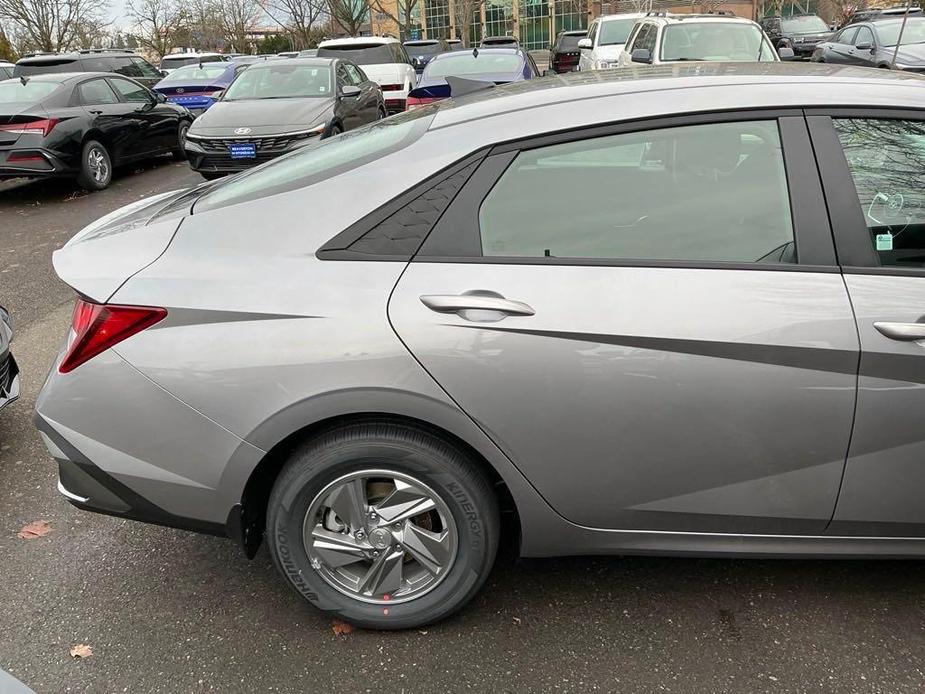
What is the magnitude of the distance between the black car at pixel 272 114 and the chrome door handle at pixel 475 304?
678 cm

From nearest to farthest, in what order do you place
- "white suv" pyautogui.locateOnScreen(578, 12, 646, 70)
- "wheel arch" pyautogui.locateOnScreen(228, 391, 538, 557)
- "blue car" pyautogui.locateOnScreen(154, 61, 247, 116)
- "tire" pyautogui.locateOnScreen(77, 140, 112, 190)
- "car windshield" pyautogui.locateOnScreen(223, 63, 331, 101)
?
"wheel arch" pyautogui.locateOnScreen(228, 391, 538, 557) < "tire" pyautogui.locateOnScreen(77, 140, 112, 190) < "car windshield" pyautogui.locateOnScreen(223, 63, 331, 101) < "white suv" pyautogui.locateOnScreen(578, 12, 646, 70) < "blue car" pyautogui.locateOnScreen(154, 61, 247, 116)

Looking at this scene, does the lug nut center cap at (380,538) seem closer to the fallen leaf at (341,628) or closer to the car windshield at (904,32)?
the fallen leaf at (341,628)

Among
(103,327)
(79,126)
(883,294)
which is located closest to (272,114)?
(79,126)

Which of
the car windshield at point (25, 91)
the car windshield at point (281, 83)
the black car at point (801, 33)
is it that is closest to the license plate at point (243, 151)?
the car windshield at point (281, 83)

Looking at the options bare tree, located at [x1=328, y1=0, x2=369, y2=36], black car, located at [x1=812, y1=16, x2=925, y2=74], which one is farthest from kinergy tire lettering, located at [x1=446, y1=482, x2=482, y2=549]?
bare tree, located at [x1=328, y1=0, x2=369, y2=36]

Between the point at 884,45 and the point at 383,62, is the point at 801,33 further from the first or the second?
the point at 383,62

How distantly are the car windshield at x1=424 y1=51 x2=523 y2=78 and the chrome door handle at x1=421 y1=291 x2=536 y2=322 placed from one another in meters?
9.93

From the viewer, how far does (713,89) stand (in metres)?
2.21

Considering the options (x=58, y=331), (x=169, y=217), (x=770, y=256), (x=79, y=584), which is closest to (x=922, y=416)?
(x=770, y=256)

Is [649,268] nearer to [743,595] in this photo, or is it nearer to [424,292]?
[424,292]

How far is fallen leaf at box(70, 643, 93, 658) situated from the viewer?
235cm

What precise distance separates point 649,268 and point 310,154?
139 cm

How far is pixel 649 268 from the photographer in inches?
81.7

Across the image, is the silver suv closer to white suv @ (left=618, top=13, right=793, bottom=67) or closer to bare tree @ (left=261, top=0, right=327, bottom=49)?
white suv @ (left=618, top=13, right=793, bottom=67)
